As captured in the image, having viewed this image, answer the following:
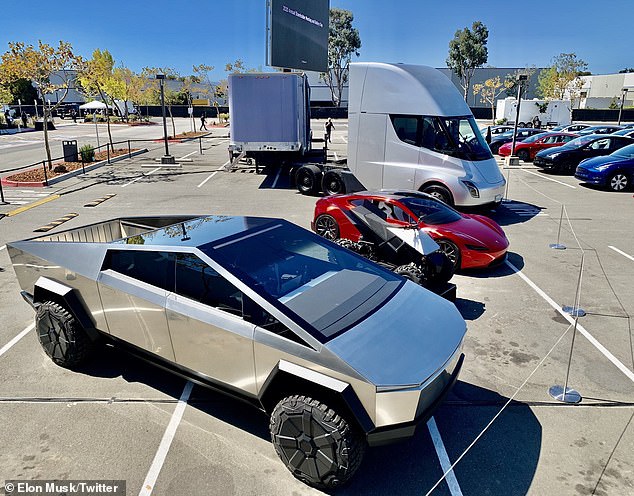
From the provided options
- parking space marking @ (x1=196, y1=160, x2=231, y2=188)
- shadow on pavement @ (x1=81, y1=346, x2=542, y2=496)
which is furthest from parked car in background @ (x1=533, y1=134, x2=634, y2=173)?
shadow on pavement @ (x1=81, y1=346, x2=542, y2=496)

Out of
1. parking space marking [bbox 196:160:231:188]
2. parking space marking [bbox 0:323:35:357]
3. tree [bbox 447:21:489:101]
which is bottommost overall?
parking space marking [bbox 0:323:35:357]

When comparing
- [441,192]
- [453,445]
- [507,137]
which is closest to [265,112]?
[441,192]

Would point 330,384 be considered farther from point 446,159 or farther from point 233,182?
point 233,182

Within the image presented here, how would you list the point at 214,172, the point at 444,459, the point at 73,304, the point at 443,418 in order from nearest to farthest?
the point at 444,459, the point at 443,418, the point at 73,304, the point at 214,172

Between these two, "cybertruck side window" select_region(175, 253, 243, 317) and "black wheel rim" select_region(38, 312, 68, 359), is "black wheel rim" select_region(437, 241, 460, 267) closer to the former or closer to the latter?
"cybertruck side window" select_region(175, 253, 243, 317)

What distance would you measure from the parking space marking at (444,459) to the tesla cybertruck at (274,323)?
61 centimetres

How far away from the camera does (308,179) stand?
14.8m

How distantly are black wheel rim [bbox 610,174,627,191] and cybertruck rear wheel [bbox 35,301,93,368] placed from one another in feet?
54.7

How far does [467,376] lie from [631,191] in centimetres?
1444

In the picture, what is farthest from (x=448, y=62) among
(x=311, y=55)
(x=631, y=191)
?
(x=631, y=191)

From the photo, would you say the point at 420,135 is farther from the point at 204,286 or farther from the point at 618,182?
the point at 204,286

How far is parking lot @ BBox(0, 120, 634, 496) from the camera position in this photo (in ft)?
11.4

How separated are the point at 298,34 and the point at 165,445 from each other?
75.4 feet

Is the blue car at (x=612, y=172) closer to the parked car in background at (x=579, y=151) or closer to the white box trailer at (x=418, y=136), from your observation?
the parked car in background at (x=579, y=151)
